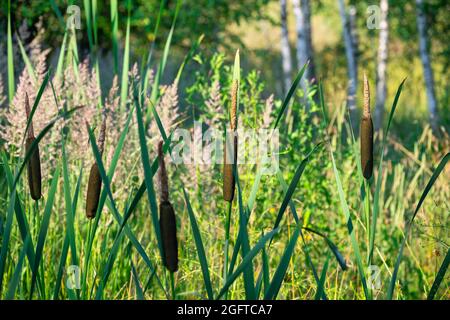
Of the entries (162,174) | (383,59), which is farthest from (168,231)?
(383,59)

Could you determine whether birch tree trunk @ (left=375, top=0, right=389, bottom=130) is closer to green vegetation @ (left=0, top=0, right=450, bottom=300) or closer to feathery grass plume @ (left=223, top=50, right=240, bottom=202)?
green vegetation @ (left=0, top=0, right=450, bottom=300)

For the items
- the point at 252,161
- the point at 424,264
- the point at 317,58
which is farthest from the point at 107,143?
the point at 317,58

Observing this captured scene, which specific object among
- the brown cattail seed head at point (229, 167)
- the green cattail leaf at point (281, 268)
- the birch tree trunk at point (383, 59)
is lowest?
the green cattail leaf at point (281, 268)

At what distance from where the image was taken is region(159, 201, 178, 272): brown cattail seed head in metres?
1.26

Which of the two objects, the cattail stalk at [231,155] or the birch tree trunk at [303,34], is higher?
the birch tree trunk at [303,34]

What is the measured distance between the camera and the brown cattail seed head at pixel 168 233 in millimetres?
1259

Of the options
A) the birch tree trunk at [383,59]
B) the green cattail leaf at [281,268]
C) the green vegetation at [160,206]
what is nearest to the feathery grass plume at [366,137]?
the green vegetation at [160,206]

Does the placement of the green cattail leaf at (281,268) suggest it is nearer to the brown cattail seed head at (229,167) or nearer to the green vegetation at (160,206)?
→ the green vegetation at (160,206)

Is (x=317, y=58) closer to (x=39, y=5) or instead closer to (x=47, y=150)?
(x=39, y=5)

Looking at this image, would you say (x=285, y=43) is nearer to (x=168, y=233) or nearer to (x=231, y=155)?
(x=231, y=155)

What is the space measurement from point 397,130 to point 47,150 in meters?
7.22

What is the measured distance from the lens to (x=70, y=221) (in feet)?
5.02

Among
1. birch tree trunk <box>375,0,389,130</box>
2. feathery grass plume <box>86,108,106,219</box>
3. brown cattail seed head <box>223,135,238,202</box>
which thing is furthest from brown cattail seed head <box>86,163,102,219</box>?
birch tree trunk <box>375,0,389,130</box>
